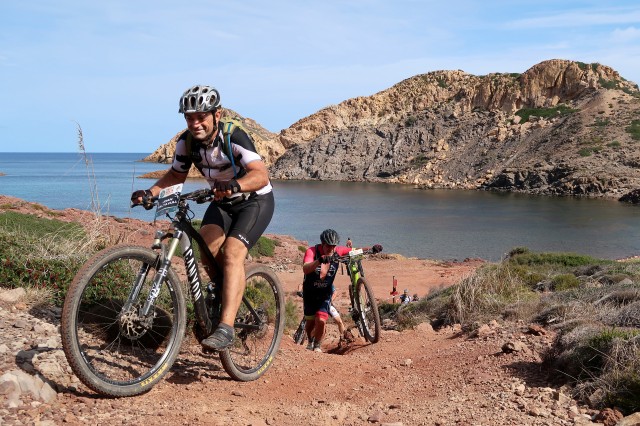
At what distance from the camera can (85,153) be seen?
7383mm

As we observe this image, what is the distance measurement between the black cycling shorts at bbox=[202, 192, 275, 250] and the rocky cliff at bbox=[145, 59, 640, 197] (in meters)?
75.3

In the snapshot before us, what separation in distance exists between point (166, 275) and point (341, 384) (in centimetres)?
218

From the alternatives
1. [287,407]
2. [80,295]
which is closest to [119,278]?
[80,295]

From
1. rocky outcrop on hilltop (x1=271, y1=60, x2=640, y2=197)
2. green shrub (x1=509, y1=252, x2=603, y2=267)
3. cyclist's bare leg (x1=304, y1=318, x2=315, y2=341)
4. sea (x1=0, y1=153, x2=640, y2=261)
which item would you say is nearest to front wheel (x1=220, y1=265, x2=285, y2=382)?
cyclist's bare leg (x1=304, y1=318, x2=315, y2=341)

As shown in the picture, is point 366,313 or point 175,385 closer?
point 175,385

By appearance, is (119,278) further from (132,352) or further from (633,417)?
(633,417)

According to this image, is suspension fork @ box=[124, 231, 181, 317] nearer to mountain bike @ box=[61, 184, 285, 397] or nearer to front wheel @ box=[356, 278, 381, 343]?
mountain bike @ box=[61, 184, 285, 397]

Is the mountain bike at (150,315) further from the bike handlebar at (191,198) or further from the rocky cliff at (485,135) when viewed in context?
the rocky cliff at (485,135)

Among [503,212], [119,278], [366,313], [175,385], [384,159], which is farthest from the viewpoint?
[384,159]

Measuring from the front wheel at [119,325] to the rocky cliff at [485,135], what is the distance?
7559 centimetres

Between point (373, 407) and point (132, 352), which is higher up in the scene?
point (132, 352)

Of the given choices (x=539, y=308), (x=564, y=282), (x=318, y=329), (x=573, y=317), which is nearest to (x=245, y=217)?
(x=318, y=329)

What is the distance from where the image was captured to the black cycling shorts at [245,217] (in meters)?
4.80

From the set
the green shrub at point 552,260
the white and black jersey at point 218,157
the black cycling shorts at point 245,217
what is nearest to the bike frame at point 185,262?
the black cycling shorts at point 245,217
